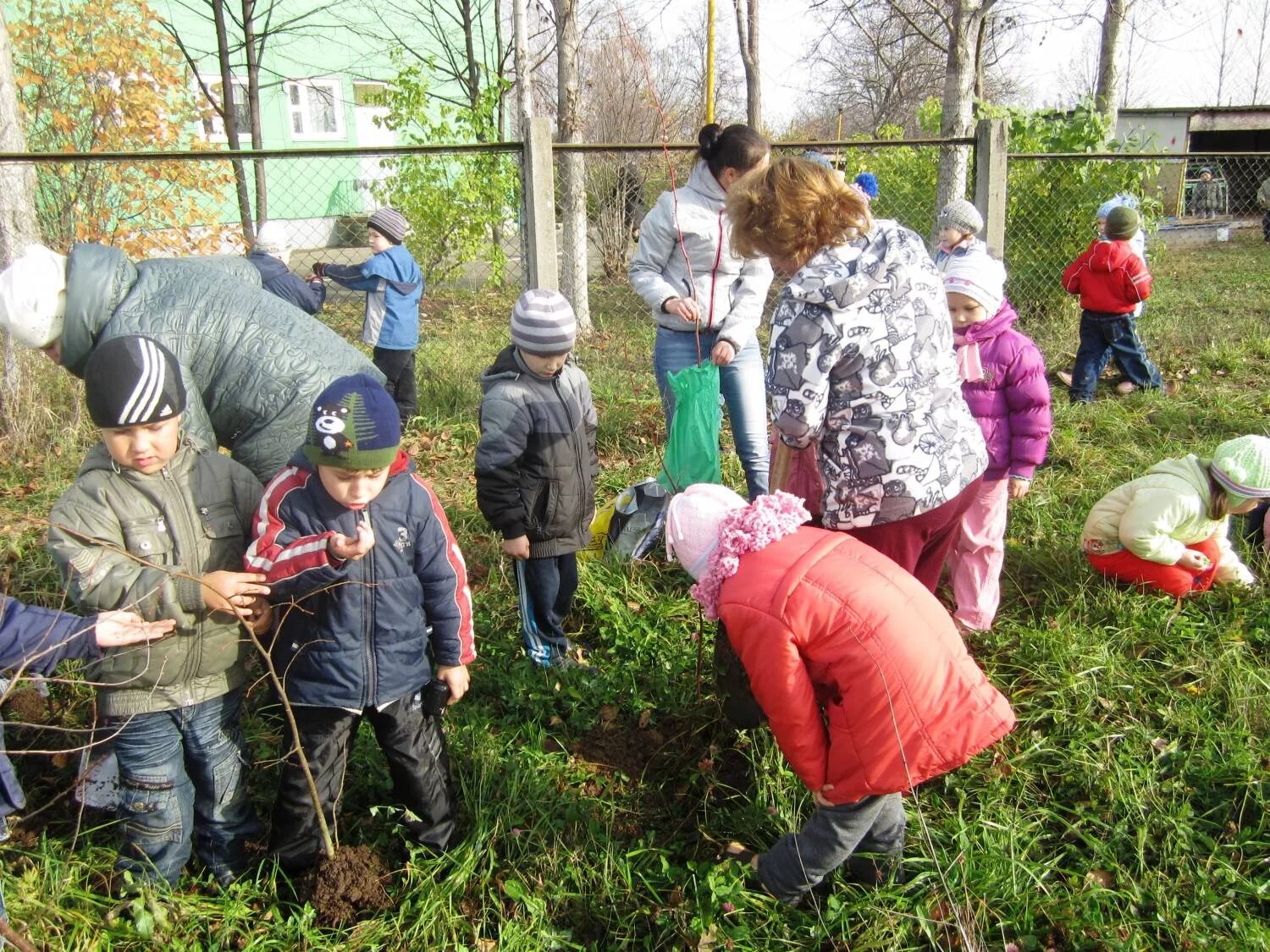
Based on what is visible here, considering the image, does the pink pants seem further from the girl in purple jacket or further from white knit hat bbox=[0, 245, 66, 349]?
white knit hat bbox=[0, 245, 66, 349]

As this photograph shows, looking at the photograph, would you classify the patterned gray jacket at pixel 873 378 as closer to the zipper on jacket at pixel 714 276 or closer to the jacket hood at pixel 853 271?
the jacket hood at pixel 853 271

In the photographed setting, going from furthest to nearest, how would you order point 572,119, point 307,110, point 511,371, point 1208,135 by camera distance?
point 1208,135
point 307,110
point 572,119
point 511,371

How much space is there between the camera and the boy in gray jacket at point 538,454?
2.91 meters

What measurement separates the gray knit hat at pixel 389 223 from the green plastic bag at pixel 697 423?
3.60m

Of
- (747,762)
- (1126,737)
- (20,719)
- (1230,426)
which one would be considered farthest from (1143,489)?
(20,719)

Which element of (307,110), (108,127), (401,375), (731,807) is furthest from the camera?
(307,110)

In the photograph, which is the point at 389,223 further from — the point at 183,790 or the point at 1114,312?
the point at 1114,312

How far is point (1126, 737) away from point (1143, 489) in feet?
3.78

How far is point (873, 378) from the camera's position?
233 cm

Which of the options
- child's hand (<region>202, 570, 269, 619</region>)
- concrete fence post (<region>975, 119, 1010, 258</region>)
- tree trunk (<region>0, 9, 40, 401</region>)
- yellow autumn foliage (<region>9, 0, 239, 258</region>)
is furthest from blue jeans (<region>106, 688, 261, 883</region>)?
yellow autumn foliage (<region>9, 0, 239, 258</region>)

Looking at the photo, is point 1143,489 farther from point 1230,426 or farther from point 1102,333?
point 1102,333

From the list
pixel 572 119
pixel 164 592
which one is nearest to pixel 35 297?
pixel 164 592

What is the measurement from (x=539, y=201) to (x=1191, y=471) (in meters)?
3.28

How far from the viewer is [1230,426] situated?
534cm
